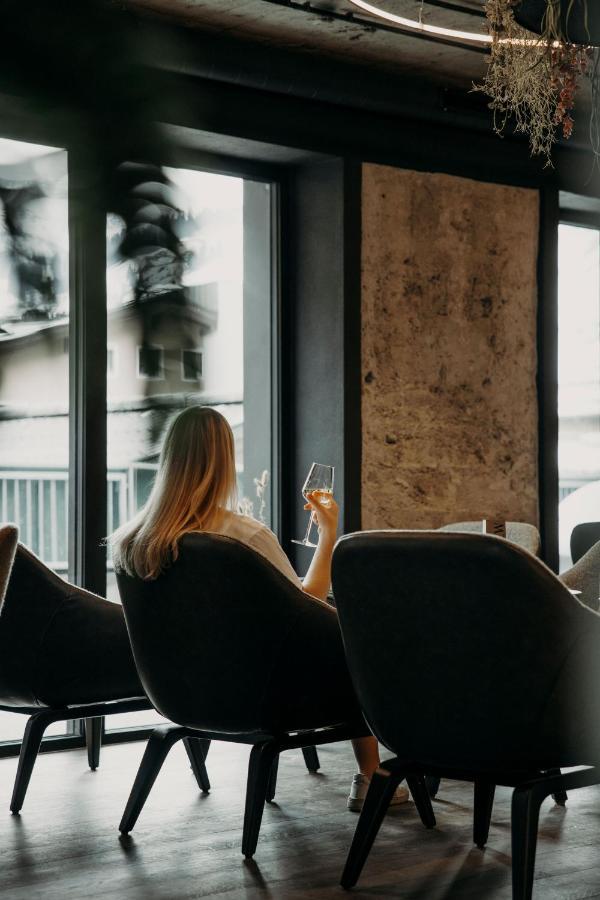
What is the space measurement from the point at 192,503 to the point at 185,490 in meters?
0.04

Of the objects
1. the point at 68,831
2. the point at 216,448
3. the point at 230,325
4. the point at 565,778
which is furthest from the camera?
the point at 230,325

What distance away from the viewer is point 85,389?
508 cm

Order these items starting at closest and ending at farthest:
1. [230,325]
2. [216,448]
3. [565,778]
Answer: [565,778]
[216,448]
[230,325]

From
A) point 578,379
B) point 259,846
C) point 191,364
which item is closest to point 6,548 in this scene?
point 259,846

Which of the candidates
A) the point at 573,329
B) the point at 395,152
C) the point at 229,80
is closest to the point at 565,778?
the point at 229,80

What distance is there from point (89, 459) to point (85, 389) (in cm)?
29

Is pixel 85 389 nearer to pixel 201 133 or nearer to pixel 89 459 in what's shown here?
pixel 89 459

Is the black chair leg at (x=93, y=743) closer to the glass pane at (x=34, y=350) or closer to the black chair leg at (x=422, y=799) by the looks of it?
the glass pane at (x=34, y=350)

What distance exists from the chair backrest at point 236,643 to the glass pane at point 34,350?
181cm

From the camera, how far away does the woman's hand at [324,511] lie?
143 inches

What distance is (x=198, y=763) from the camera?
4.14 metres

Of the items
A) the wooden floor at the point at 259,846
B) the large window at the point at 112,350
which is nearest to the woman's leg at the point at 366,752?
the wooden floor at the point at 259,846

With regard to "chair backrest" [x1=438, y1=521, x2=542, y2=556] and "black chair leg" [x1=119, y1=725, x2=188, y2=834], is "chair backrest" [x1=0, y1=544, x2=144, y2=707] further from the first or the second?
"chair backrest" [x1=438, y1=521, x2=542, y2=556]

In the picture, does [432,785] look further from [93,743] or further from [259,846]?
[93,743]
